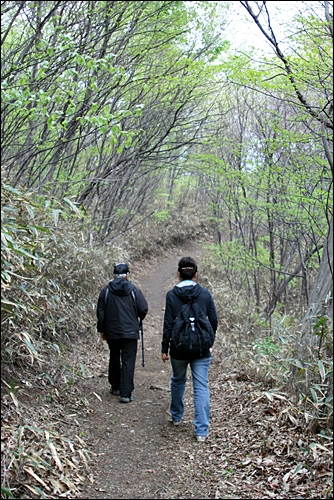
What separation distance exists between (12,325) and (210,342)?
196cm

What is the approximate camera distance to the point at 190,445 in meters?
4.48

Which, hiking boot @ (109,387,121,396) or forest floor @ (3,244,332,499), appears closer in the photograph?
forest floor @ (3,244,332,499)

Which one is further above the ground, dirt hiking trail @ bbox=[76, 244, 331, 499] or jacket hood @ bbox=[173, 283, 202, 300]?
jacket hood @ bbox=[173, 283, 202, 300]

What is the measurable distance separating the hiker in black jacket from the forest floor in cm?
25

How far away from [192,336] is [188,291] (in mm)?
464

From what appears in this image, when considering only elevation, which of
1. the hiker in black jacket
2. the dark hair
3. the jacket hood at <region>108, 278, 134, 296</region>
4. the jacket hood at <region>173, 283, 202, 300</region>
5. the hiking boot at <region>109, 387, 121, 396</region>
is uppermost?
the dark hair

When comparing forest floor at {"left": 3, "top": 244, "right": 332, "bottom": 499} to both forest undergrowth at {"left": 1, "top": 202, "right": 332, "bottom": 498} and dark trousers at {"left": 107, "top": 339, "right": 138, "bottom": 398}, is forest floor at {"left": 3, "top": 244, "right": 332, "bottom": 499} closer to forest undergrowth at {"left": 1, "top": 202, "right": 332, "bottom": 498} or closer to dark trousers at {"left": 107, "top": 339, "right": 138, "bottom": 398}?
forest undergrowth at {"left": 1, "top": 202, "right": 332, "bottom": 498}

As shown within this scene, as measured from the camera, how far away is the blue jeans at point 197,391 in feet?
14.9

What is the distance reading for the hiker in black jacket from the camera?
584 cm

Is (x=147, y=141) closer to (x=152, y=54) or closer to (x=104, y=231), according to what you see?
(x=152, y=54)

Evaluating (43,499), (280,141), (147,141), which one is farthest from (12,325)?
(147,141)

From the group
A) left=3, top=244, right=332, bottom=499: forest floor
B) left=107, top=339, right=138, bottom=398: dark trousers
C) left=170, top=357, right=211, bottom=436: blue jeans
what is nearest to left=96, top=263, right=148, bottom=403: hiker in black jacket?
left=107, top=339, right=138, bottom=398: dark trousers


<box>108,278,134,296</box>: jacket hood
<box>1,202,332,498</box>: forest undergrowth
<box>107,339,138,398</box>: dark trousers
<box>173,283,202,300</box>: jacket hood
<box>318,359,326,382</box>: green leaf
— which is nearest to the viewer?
<box>1,202,332,498</box>: forest undergrowth

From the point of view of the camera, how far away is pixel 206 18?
31.8ft
